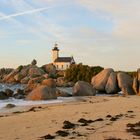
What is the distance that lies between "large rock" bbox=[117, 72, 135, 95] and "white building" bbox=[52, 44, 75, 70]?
9159cm

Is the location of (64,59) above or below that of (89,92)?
above

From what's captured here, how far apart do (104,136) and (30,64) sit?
12911 centimetres

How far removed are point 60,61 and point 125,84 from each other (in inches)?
3781

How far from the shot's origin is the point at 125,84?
4984cm

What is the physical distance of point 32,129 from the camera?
1462 centimetres

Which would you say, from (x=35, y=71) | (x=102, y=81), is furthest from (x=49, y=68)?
(x=102, y=81)

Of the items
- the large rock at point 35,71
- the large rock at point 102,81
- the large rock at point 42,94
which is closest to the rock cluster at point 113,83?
the large rock at point 102,81

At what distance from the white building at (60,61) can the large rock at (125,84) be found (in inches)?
3606

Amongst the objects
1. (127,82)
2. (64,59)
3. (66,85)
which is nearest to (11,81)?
(64,59)

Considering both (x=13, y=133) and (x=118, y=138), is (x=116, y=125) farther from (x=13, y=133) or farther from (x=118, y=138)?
(x=13, y=133)

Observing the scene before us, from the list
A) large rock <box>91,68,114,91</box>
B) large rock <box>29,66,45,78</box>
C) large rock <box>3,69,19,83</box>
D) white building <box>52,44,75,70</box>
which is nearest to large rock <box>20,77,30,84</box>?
large rock <box>29,66,45,78</box>

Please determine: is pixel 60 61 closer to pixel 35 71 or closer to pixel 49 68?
pixel 49 68

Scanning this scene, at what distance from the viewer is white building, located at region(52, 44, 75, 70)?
474 feet

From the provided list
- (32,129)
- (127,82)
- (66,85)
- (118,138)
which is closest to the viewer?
(118,138)
